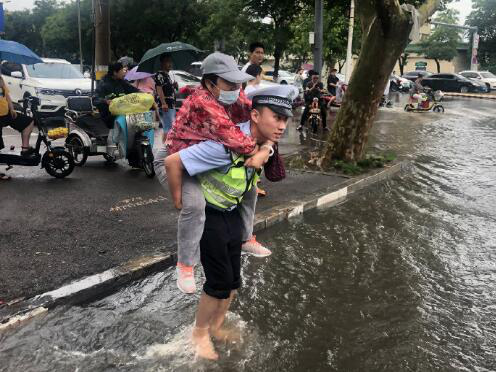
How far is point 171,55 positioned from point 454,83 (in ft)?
106

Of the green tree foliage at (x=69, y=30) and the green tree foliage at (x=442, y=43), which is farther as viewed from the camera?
the green tree foliage at (x=442, y=43)

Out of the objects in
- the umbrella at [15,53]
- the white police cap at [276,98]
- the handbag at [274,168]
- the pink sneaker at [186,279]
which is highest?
the umbrella at [15,53]

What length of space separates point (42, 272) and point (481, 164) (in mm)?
8886

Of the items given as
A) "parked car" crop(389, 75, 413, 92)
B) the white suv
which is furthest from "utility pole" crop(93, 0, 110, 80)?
"parked car" crop(389, 75, 413, 92)

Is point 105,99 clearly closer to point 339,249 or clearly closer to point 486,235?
point 339,249

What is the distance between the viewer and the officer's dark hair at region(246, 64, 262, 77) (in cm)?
656

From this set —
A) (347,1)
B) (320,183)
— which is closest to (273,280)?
(320,183)

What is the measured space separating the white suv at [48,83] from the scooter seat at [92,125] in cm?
527

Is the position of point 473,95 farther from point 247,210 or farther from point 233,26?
point 247,210

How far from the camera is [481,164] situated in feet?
33.9

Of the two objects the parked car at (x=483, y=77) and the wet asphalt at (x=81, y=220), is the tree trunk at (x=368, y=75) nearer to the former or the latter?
the wet asphalt at (x=81, y=220)

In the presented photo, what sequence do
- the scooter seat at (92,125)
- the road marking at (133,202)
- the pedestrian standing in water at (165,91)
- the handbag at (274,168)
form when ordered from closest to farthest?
the handbag at (274,168) → the road marking at (133,202) → the scooter seat at (92,125) → the pedestrian standing in water at (165,91)

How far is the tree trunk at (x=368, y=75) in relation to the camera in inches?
319

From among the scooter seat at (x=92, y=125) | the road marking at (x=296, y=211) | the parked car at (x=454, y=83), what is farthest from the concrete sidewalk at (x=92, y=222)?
the parked car at (x=454, y=83)
